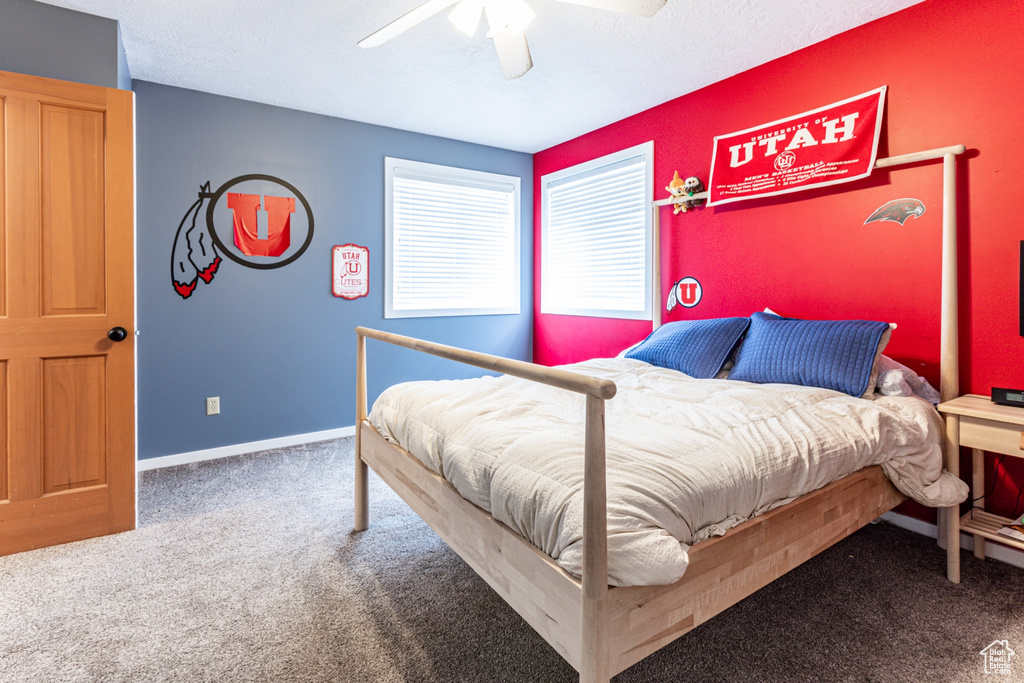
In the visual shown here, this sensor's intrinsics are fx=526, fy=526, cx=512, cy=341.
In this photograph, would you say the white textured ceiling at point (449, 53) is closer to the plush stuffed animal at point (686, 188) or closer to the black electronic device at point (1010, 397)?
the plush stuffed animal at point (686, 188)

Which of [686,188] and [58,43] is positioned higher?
[58,43]

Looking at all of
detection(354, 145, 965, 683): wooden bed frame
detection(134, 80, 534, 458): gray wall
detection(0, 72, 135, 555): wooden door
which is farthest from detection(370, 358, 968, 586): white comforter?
detection(134, 80, 534, 458): gray wall

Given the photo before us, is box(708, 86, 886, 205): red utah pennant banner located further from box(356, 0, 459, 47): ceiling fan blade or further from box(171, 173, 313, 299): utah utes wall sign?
box(171, 173, 313, 299): utah utes wall sign

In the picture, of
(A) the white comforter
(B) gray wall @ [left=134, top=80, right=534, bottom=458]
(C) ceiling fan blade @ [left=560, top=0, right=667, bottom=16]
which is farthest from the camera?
(B) gray wall @ [left=134, top=80, right=534, bottom=458]

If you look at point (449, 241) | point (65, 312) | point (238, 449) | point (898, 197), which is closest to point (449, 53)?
point (449, 241)

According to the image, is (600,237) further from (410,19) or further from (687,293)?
(410,19)

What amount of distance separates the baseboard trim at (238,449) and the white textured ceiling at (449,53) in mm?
2201

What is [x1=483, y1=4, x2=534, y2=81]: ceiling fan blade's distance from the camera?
1.84m

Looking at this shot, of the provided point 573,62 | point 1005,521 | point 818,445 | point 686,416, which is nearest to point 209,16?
point 573,62

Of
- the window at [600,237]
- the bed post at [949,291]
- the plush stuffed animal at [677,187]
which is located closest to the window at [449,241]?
the window at [600,237]

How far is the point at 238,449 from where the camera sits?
341cm

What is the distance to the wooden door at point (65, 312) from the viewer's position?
6.89 ft

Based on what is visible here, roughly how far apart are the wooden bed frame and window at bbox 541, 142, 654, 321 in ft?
6.90

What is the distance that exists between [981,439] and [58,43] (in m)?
3.95
